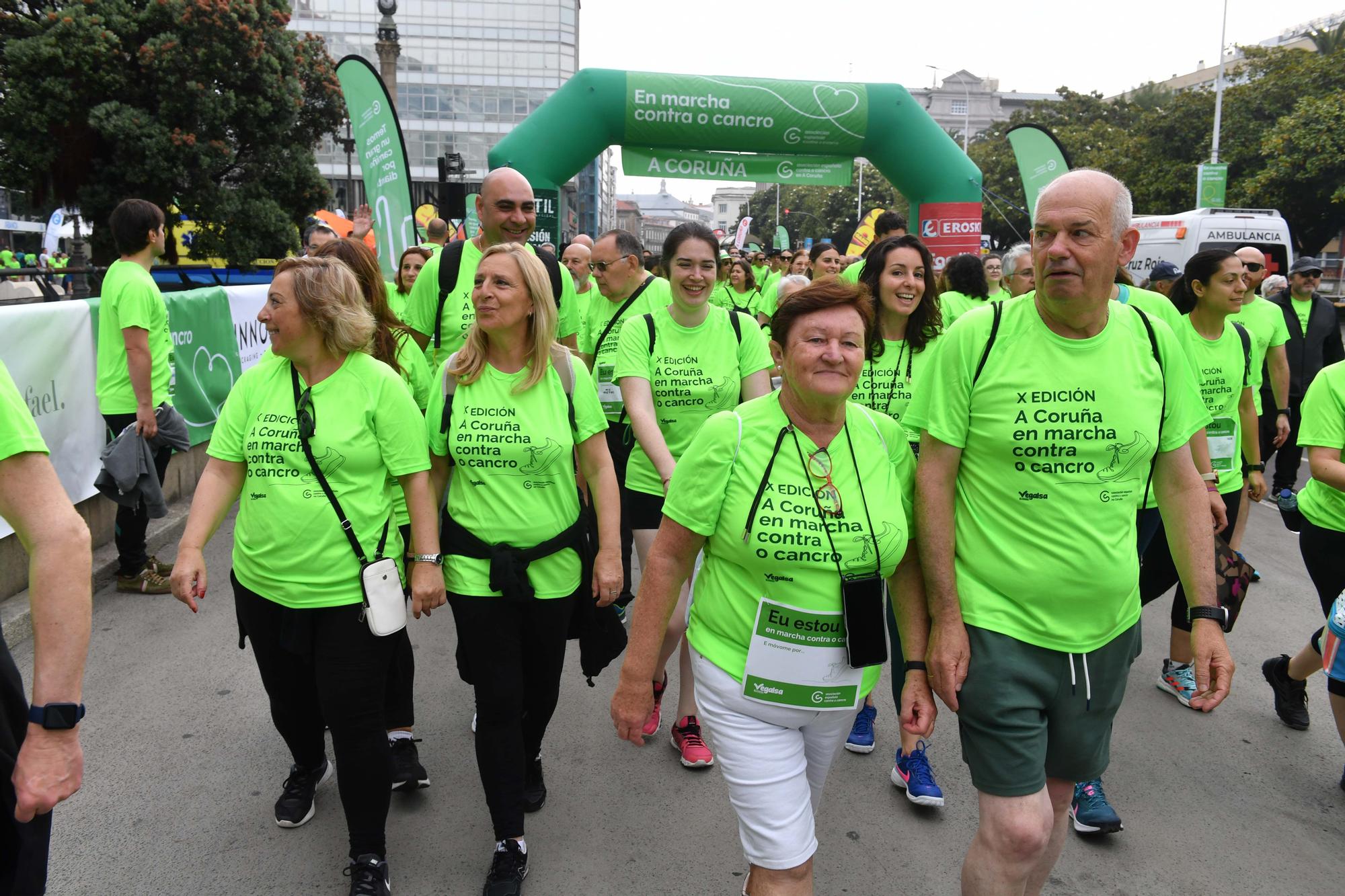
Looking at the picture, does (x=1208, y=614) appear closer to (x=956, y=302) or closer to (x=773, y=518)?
(x=773, y=518)

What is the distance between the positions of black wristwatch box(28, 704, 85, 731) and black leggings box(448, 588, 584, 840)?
52.3 inches

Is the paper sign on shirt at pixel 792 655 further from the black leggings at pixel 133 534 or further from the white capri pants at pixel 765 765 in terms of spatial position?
the black leggings at pixel 133 534

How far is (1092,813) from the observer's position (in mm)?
3521

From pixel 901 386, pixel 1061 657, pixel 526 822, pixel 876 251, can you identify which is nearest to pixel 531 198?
pixel 876 251

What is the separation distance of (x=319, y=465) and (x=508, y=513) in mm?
587

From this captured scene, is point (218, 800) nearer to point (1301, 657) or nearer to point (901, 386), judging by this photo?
point (901, 386)

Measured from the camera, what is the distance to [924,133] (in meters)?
13.1

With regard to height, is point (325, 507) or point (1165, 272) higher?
point (1165, 272)

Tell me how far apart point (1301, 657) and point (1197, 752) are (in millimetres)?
669

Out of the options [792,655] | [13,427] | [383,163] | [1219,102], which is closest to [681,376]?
[792,655]

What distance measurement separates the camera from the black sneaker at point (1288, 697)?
14.7ft

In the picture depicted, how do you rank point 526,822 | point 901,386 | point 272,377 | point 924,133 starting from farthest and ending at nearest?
point 924,133 → point 901,386 → point 526,822 → point 272,377

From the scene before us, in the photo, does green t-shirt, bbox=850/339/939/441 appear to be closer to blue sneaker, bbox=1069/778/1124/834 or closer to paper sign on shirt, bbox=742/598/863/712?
blue sneaker, bbox=1069/778/1124/834

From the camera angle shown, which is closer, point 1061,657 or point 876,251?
point 1061,657
